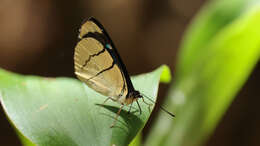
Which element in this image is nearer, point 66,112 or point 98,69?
point 66,112

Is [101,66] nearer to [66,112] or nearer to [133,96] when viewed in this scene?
[133,96]

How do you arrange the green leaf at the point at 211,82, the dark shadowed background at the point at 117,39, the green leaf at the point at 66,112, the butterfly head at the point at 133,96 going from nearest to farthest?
1. the green leaf at the point at 66,112
2. the butterfly head at the point at 133,96
3. the green leaf at the point at 211,82
4. the dark shadowed background at the point at 117,39

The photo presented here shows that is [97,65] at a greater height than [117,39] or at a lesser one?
greater

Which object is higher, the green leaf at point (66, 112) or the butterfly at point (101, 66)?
the butterfly at point (101, 66)

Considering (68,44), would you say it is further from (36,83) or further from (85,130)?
(85,130)

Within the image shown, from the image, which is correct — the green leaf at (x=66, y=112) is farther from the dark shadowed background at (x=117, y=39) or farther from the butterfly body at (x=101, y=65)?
the dark shadowed background at (x=117, y=39)

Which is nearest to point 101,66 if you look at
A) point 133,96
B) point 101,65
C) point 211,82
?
point 101,65

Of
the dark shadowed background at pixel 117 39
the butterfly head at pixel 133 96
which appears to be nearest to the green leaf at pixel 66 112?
the butterfly head at pixel 133 96

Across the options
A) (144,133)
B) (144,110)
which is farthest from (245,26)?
(144,133)
